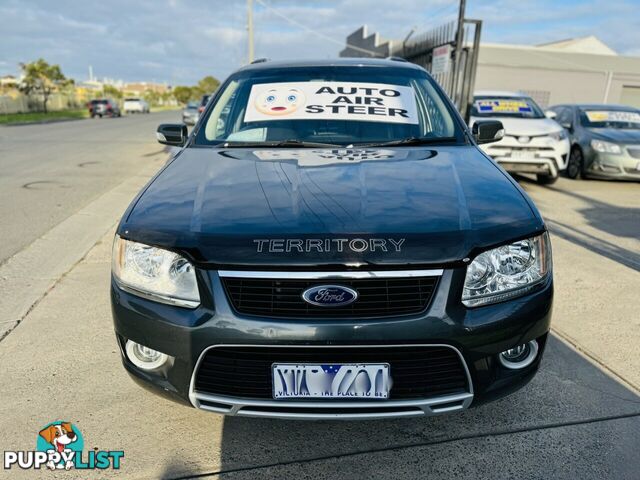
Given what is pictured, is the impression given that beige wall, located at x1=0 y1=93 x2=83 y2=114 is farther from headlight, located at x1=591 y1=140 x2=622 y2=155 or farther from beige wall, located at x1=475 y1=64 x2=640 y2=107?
headlight, located at x1=591 y1=140 x2=622 y2=155

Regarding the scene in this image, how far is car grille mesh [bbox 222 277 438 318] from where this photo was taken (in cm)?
180

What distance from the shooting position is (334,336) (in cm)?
178

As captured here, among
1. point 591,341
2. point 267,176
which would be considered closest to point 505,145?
point 591,341

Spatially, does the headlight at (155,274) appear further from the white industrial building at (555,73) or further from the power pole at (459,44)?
the white industrial building at (555,73)

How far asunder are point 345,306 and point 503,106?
28.3ft

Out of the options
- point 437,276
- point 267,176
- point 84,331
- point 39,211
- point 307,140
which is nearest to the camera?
point 437,276

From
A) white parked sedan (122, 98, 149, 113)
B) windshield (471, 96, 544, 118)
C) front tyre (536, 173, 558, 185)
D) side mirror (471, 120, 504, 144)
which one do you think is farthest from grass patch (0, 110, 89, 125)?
side mirror (471, 120, 504, 144)

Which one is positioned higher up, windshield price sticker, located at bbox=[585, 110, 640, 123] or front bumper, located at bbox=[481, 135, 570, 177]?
windshield price sticker, located at bbox=[585, 110, 640, 123]

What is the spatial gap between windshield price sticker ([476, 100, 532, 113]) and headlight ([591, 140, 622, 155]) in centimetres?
128

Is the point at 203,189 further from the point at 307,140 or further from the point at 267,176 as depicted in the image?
the point at 307,140

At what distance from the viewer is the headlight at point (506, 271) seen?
Result: 1.88m

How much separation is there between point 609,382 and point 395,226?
172 centimetres

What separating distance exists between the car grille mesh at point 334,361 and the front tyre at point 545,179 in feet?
25.3

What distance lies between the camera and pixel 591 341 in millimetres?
3158
